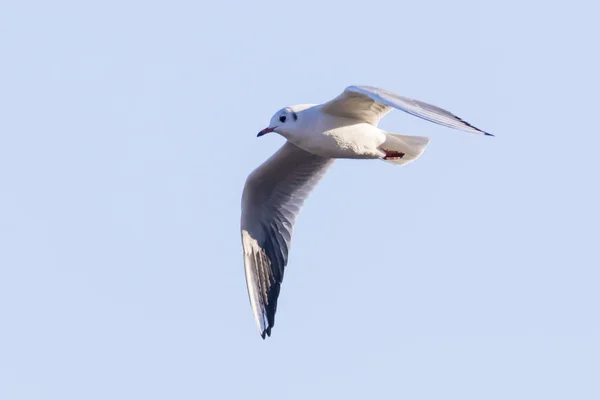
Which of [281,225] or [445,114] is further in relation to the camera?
[281,225]

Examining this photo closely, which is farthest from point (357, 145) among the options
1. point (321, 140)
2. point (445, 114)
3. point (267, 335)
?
point (267, 335)

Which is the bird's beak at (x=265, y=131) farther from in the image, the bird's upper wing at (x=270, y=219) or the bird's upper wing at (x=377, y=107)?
the bird's upper wing at (x=270, y=219)

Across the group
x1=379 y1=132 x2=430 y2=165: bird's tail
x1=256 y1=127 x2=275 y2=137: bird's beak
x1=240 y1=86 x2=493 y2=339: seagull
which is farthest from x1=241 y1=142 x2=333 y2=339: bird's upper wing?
x1=256 y1=127 x2=275 y2=137: bird's beak

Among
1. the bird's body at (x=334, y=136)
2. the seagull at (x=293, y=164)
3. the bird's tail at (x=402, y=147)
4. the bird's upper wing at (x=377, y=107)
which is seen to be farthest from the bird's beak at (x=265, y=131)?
the bird's tail at (x=402, y=147)

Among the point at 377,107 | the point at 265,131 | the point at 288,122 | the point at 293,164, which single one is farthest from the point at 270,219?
the point at 377,107

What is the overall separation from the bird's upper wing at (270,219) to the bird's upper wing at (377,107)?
121 cm

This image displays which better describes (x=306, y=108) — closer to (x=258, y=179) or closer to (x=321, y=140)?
(x=321, y=140)

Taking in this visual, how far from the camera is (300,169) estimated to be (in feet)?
39.9

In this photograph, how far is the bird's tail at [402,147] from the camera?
36.9 feet

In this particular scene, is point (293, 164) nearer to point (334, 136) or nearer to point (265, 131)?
point (265, 131)

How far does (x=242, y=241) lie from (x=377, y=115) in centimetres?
206

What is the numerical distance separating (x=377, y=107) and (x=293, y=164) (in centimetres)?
140

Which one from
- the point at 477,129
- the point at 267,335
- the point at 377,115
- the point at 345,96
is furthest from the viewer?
the point at 267,335

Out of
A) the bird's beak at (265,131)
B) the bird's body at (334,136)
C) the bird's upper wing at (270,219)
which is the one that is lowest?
the bird's upper wing at (270,219)
